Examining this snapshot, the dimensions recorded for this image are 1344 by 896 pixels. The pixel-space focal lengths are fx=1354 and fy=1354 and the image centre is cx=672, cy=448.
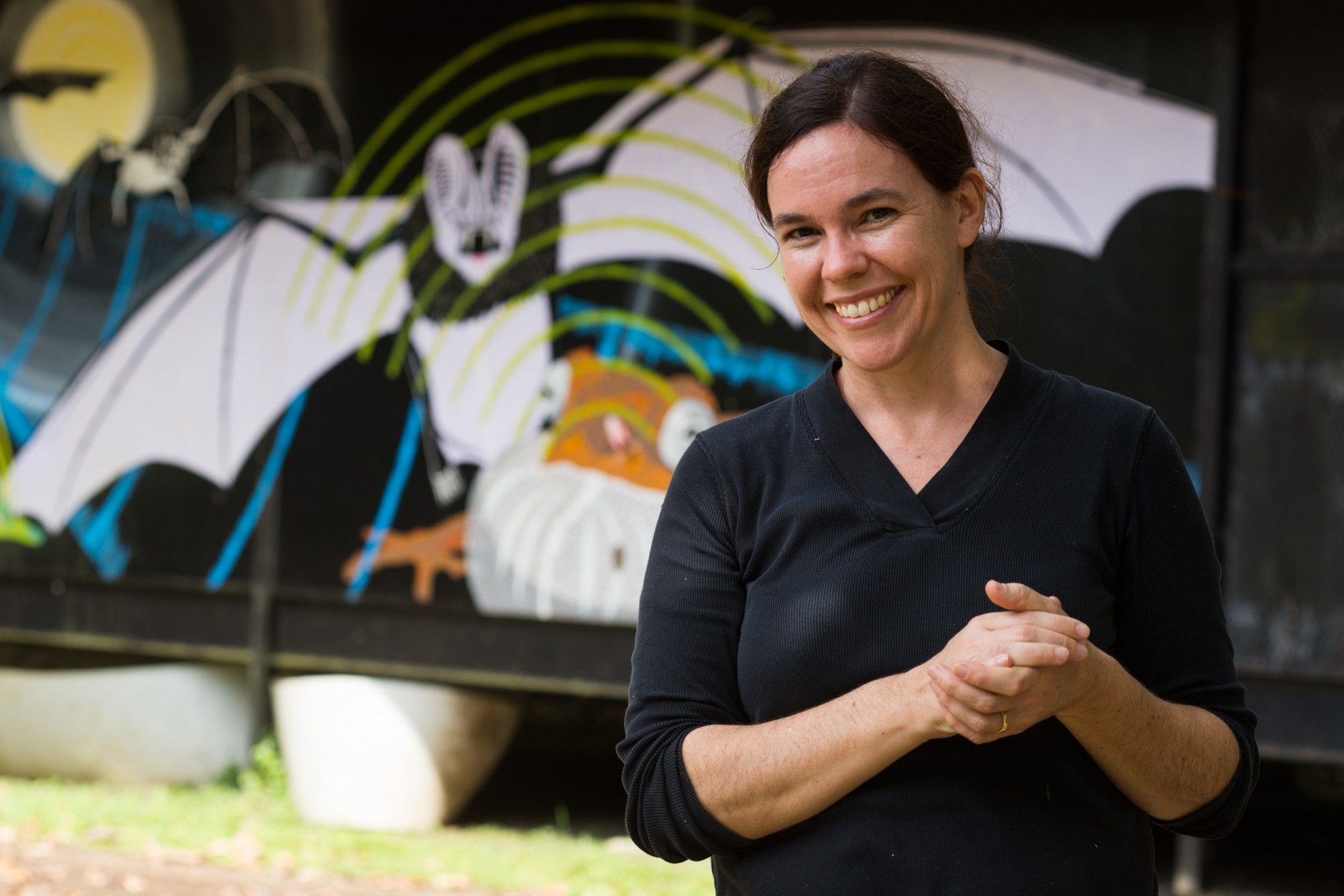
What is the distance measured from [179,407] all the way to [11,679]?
5.40ft

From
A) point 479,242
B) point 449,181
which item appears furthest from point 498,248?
point 449,181

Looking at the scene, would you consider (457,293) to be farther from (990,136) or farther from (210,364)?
(990,136)

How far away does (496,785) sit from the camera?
7.04 meters

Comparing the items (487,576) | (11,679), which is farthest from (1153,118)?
(11,679)

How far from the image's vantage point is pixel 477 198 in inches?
235

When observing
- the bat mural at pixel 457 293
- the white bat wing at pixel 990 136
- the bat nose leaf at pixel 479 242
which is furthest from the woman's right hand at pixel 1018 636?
the bat nose leaf at pixel 479 242

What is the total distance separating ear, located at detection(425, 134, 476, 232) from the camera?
5969 mm

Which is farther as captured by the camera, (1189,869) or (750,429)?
(1189,869)

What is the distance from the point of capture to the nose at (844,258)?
65.4 inches

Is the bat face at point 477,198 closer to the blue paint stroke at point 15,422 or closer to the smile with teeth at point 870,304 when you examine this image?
the blue paint stroke at point 15,422

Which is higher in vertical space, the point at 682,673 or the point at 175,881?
the point at 682,673

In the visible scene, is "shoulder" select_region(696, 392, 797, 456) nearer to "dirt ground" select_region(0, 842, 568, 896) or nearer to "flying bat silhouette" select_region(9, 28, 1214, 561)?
"flying bat silhouette" select_region(9, 28, 1214, 561)

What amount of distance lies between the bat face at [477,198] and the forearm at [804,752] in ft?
A: 14.8

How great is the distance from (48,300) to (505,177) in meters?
2.52
